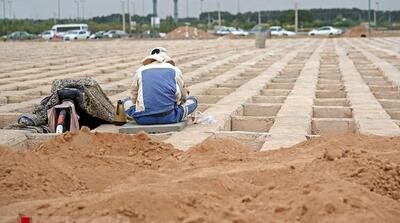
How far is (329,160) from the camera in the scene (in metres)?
4.87

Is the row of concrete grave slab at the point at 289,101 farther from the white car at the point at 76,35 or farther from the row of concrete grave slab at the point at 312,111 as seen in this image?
the white car at the point at 76,35

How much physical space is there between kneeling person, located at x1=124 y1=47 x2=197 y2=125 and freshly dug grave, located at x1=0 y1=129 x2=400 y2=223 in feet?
4.01

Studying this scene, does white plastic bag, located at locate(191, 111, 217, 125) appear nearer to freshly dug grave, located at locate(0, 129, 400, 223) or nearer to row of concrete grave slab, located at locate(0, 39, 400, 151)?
row of concrete grave slab, located at locate(0, 39, 400, 151)

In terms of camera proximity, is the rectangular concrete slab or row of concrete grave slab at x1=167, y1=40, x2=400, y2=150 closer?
row of concrete grave slab at x1=167, y1=40, x2=400, y2=150

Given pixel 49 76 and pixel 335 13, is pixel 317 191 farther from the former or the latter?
pixel 335 13

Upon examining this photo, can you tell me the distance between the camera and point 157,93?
7477mm

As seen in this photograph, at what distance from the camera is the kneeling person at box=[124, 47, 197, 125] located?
7.48 metres

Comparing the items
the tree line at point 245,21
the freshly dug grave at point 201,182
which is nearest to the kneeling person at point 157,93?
the freshly dug grave at point 201,182

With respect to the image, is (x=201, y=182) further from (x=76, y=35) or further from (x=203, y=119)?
(x=76, y=35)

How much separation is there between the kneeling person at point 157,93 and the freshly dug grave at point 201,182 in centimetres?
122

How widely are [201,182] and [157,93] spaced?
10.2 feet

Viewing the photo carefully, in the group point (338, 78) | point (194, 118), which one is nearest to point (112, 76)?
point (338, 78)

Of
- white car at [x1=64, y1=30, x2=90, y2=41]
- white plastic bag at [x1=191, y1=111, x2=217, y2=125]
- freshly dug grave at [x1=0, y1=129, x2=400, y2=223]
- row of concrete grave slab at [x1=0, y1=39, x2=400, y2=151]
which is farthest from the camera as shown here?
white car at [x1=64, y1=30, x2=90, y2=41]

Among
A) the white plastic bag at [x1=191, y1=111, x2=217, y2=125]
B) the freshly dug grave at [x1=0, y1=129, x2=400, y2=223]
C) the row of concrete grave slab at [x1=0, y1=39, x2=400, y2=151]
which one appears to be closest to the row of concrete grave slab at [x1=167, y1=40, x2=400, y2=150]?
the row of concrete grave slab at [x1=0, y1=39, x2=400, y2=151]
